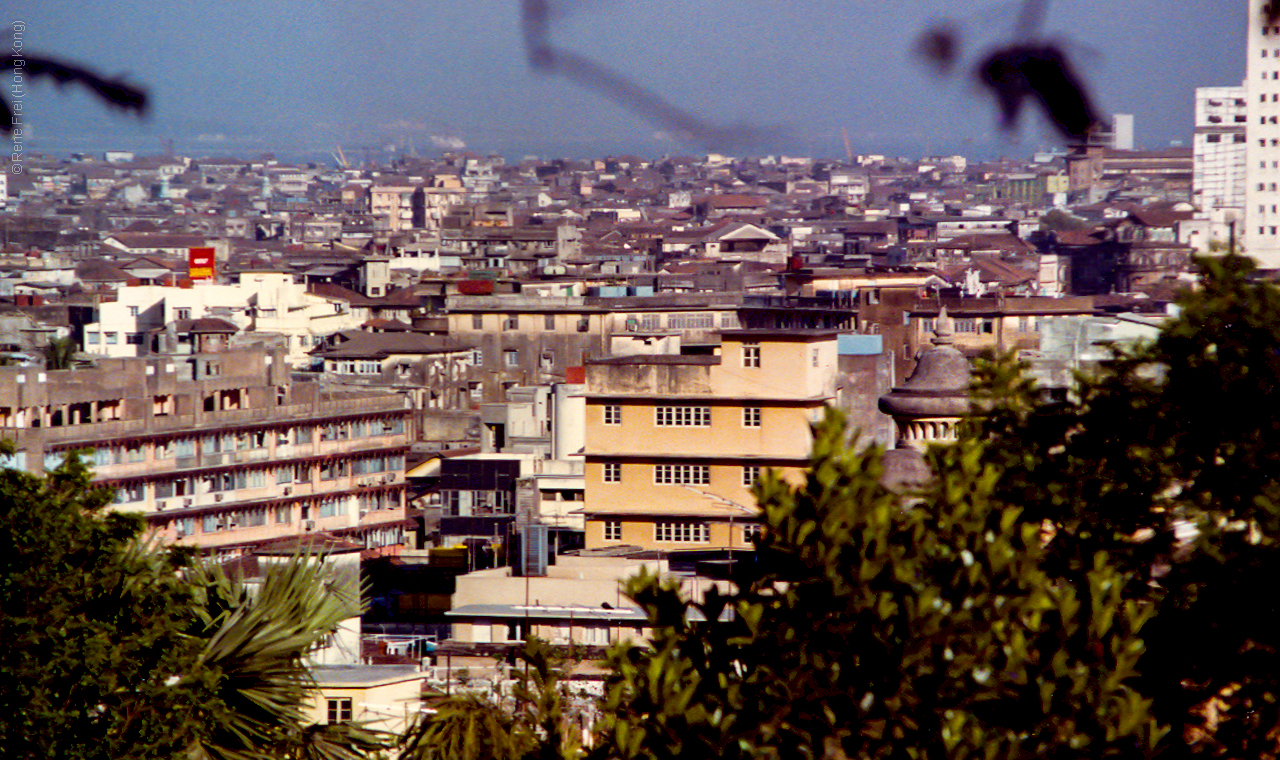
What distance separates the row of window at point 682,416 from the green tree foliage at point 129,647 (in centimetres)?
1164

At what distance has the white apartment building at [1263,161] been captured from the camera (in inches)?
1804

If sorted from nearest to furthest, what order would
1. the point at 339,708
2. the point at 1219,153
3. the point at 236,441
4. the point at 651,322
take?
1. the point at 339,708
2. the point at 236,441
3. the point at 651,322
4. the point at 1219,153

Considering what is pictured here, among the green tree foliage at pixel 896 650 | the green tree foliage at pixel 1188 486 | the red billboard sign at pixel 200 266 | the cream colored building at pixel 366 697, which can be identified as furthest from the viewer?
the red billboard sign at pixel 200 266

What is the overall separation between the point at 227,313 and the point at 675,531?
22142 mm

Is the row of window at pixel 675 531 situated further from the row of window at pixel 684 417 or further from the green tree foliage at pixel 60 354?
the green tree foliage at pixel 60 354

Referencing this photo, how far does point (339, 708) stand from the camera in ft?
33.0

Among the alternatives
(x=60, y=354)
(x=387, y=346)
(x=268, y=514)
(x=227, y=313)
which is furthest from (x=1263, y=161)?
(x=268, y=514)

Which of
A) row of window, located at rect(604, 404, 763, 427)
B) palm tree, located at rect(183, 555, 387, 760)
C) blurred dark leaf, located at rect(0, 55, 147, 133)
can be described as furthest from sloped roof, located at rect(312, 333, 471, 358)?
blurred dark leaf, located at rect(0, 55, 147, 133)

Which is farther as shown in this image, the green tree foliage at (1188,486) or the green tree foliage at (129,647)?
the green tree foliage at (129,647)

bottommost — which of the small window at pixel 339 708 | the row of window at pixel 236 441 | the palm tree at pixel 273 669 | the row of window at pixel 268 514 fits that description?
the row of window at pixel 268 514

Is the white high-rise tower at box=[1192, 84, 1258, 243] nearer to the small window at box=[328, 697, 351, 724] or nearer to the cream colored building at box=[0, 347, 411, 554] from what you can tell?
the cream colored building at box=[0, 347, 411, 554]

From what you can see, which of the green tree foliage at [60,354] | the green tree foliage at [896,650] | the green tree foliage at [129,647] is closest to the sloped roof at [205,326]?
the green tree foliage at [60,354]

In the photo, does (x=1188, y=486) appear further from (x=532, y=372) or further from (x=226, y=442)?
(x=532, y=372)

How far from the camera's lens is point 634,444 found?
19.0 m
